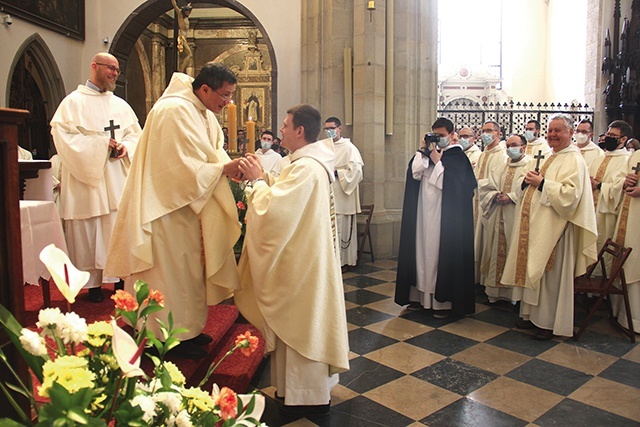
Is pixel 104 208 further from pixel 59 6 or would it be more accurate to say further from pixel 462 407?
pixel 59 6

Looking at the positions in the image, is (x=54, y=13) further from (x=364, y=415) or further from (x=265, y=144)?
(x=364, y=415)

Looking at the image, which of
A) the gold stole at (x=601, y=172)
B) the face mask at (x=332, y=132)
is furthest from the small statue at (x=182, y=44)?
the gold stole at (x=601, y=172)

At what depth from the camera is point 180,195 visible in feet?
9.43

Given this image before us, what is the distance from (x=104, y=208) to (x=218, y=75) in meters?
1.74

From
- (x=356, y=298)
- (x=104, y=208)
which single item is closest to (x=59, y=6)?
(x=104, y=208)

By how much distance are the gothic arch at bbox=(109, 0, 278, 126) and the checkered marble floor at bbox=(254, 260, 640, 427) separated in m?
4.87

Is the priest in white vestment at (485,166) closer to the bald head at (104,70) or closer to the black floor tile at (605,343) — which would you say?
the black floor tile at (605,343)

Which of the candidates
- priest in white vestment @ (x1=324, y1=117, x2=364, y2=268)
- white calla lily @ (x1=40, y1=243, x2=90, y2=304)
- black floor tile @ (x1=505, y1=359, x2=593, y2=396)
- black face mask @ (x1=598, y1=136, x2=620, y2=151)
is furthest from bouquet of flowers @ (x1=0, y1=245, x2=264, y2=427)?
priest in white vestment @ (x1=324, y1=117, x2=364, y2=268)

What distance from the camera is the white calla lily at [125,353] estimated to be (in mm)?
799

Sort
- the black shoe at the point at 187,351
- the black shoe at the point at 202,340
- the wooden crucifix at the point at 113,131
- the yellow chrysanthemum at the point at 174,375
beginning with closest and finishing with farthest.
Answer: the yellow chrysanthemum at the point at 174,375 < the black shoe at the point at 187,351 < the black shoe at the point at 202,340 < the wooden crucifix at the point at 113,131

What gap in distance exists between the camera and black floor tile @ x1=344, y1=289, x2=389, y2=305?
552 centimetres

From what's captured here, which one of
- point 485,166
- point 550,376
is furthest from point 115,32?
point 550,376

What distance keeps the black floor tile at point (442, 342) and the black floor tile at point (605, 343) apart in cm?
83

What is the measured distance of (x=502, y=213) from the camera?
218 inches
